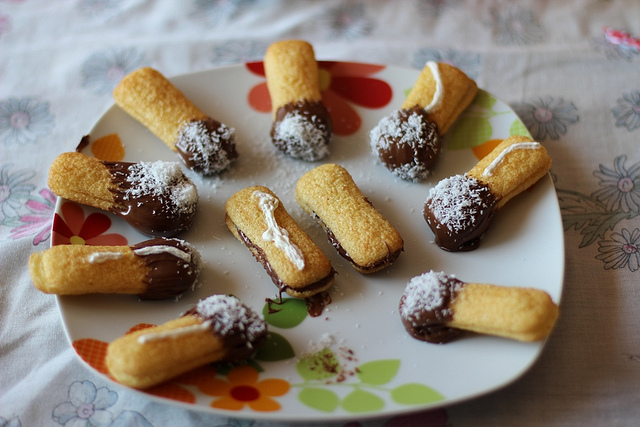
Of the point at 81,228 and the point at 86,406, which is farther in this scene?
the point at 81,228

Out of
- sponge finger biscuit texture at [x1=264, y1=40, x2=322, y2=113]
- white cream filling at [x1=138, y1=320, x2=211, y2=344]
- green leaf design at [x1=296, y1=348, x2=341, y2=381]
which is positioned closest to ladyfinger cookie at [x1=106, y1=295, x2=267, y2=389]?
white cream filling at [x1=138, y1=320, x2=211, y2=344]

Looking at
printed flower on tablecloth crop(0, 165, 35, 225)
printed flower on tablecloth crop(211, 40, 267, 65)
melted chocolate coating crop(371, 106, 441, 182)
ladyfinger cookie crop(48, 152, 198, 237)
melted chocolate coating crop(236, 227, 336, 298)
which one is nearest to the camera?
melted chocolate coating crop(236, 227, 336, 298)

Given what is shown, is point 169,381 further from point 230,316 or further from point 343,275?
point 343,275

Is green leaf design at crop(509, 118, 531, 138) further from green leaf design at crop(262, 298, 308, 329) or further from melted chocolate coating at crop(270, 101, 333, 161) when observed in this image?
green leaf design at crop(262, 298, 308, 329)

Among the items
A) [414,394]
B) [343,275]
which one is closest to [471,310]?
[414,394]

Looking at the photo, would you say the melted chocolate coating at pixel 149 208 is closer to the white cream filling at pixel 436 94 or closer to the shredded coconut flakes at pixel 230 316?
the shredded coconut flakes at pixel 230 316
